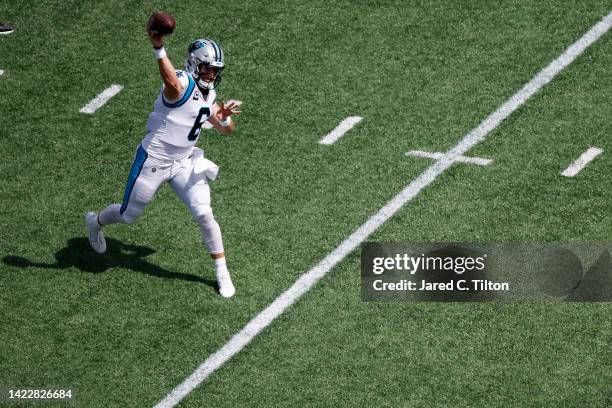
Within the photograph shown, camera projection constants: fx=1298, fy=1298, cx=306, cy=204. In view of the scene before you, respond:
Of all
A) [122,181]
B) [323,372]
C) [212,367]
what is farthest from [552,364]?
[122,181]

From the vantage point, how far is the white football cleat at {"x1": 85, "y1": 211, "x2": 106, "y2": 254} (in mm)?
11367

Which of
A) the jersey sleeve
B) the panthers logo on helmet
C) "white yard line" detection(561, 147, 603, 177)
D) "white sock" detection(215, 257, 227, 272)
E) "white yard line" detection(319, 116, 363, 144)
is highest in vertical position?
the panthers logo on helmet

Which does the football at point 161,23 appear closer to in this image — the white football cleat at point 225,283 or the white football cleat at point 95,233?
the white football cleat at point 95,233

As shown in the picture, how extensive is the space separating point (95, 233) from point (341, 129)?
116 inches

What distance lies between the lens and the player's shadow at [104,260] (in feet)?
37.3

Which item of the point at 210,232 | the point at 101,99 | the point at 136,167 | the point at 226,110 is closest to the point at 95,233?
the point at 136,167

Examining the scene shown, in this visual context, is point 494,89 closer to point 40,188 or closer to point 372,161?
point 372,161

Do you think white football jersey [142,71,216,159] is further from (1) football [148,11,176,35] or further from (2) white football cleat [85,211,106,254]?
(2) white football cleat [85,211,106,254]

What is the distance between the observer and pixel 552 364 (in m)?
10.2

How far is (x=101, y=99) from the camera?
13.7 meters

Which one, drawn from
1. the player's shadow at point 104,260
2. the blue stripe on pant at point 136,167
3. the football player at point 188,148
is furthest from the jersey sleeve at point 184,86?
the player's shadow at point 104,260

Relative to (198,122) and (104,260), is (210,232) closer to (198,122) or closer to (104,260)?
(198,122)

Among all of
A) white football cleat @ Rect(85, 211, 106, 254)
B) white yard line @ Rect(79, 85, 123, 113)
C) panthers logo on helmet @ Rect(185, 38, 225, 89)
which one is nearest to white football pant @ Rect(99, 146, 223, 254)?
white football cleat @ Rect(85, 211, 106, 254)

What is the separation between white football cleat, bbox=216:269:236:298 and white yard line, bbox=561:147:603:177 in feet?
11.2
